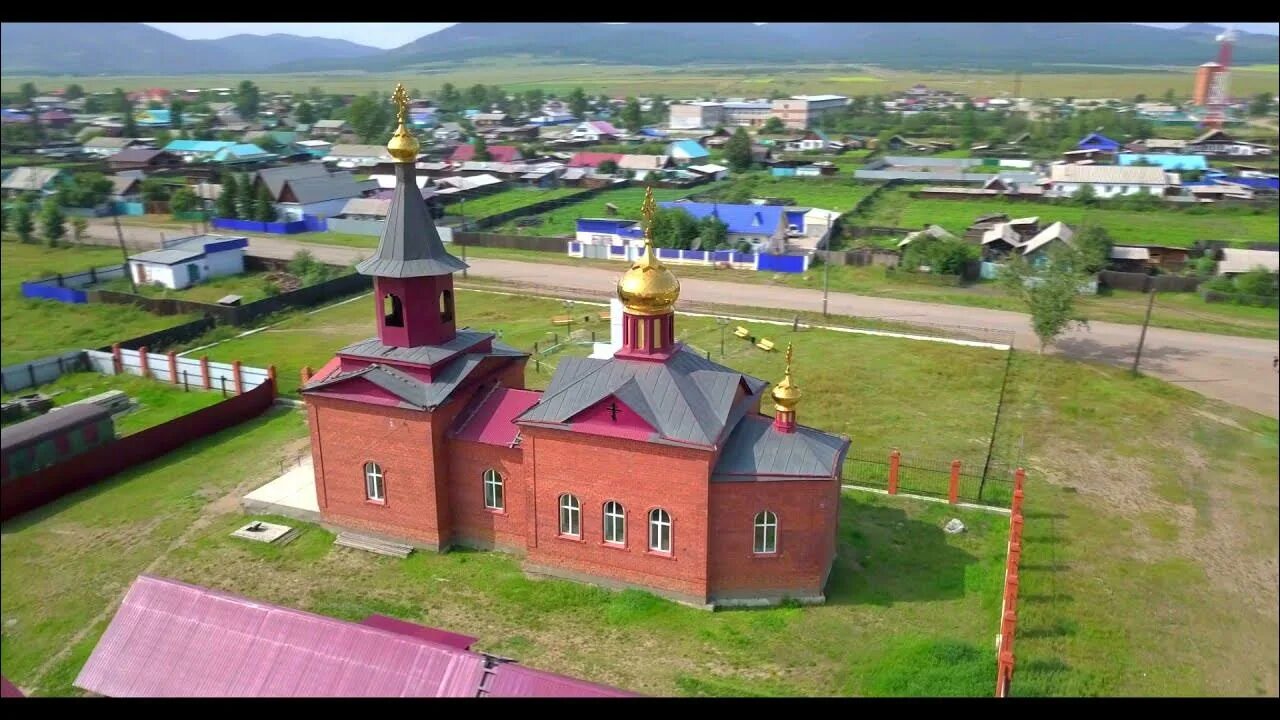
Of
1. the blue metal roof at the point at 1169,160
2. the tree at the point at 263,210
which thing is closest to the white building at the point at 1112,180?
the blue metal roof at the point at 1169,160

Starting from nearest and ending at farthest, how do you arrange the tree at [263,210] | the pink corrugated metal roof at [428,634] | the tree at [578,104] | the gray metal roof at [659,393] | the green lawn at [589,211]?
the pink corrugated metal roof at [428,634], the gray metal roof at [659,393], the tree at [263,210], the green lawn at [589,211], the tree at [578,104]

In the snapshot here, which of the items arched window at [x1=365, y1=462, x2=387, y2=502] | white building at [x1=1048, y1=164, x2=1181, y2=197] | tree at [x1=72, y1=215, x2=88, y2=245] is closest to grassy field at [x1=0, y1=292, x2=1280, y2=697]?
arched window at [x1=365, y1=462, x2=387, y2=502]

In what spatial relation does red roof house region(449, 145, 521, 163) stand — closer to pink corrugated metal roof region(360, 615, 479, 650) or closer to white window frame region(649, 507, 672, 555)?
white window frame region(649, 507, 672, 555)

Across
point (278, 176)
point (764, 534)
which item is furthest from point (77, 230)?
point (764, 534)

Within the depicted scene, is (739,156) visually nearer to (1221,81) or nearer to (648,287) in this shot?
(648,287)

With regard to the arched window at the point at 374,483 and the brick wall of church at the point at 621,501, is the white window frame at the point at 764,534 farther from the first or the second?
the arched window at the point at 374,483

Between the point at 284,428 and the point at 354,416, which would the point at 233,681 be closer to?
the point at 354,416

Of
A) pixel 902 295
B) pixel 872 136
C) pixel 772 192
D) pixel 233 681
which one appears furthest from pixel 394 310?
pixel 872 136
